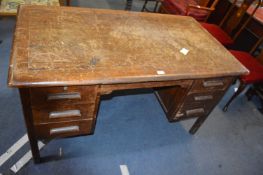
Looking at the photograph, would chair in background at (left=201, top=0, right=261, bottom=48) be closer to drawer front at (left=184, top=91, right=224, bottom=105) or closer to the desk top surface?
the desk top surface

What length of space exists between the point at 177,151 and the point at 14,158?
3.65 ft

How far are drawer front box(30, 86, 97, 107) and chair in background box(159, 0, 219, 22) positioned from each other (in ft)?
5.91

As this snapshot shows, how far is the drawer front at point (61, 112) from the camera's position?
3.12 feet

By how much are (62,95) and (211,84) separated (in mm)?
857

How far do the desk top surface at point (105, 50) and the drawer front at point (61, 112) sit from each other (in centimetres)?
19

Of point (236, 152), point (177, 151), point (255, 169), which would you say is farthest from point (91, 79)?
point (255, 169)

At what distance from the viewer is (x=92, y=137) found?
1.47 metres

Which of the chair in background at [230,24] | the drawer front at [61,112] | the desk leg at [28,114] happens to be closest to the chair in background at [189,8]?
the chair in background at [230,24]

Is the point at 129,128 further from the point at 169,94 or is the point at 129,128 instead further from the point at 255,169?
the point at 255,169

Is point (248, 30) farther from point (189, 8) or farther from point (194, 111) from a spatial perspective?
point (194, 111)

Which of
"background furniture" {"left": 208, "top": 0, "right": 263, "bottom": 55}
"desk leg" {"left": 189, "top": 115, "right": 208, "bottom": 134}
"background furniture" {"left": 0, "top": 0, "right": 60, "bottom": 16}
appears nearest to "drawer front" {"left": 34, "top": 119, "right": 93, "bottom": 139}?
"desk leg" {"left": 189, "top": 115, "right": 208, "bottom": 134}

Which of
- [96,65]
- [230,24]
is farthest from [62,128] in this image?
[230,24]

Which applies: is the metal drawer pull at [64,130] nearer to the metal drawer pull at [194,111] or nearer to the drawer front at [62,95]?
the drawer front at [62,95]

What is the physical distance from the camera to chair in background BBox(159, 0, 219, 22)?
233 cm
